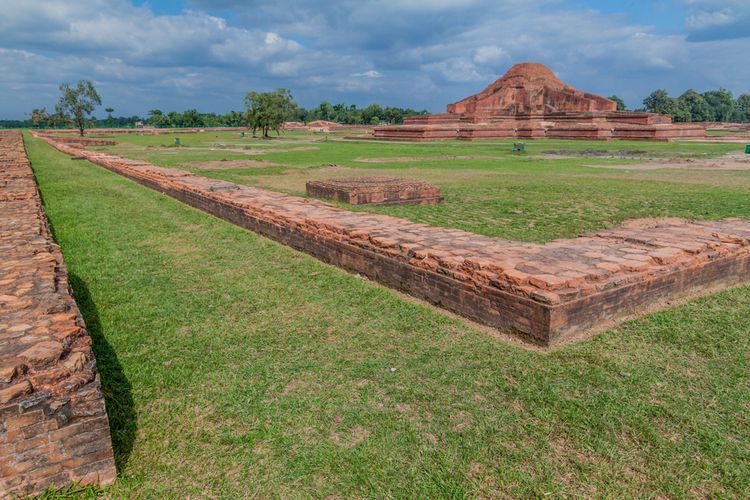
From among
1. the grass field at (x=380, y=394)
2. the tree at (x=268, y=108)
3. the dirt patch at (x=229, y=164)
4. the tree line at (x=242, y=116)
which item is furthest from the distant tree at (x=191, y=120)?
the grass field at (x=380, y=394)

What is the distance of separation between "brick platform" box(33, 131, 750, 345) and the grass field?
16 centimetres

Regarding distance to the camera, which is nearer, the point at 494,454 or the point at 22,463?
the point at 22,463

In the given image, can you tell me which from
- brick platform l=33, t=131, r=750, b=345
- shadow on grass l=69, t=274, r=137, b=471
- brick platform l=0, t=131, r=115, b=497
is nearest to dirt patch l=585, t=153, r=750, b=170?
brick platform l=33, t=131, r=750, b=345

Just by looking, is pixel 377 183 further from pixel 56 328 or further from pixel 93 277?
pixel 56 328

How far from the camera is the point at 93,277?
4043 millimetres

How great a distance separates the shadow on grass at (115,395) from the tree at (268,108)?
105 feet

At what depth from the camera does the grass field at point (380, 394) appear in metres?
1.78

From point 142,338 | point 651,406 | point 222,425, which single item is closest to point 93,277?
point 142,338

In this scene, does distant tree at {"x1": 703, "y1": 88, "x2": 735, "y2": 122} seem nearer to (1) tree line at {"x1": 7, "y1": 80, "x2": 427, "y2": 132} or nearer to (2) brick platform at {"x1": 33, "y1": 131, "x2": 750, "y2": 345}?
(1) tree line at {"x1": 7, "y1": 80, "x2": 427, "y2": 132}

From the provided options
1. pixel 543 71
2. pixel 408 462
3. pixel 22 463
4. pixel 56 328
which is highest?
pixel 543 71

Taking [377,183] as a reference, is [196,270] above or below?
below

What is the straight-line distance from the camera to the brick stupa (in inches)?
1095

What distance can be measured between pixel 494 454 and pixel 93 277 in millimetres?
3547

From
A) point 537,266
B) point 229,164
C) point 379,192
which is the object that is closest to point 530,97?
point 229,164
